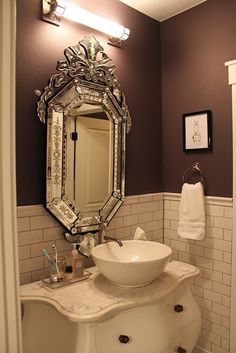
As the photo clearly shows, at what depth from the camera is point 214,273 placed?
1909 mm

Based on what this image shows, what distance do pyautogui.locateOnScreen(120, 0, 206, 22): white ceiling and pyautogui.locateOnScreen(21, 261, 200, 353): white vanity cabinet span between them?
1833 mm

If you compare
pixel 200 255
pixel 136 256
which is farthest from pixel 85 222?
pixel 200 255

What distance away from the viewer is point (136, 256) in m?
1.67

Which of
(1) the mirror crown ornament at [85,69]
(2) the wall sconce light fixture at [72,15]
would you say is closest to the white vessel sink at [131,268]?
(1) the mirror crown ornament at [85,69]

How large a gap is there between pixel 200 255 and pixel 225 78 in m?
1.23

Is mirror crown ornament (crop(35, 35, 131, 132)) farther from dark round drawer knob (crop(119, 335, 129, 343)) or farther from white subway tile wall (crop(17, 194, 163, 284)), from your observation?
dark round drawer knob (crop(119, 335, 129, 343))

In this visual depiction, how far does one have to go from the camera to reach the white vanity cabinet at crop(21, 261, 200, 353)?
1.16 m

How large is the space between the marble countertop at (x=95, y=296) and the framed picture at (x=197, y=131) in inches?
36.1

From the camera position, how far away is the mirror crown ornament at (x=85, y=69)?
1.51 m

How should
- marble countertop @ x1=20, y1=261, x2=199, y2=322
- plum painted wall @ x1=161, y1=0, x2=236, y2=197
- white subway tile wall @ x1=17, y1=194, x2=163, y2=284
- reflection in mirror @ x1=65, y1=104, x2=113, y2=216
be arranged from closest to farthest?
marble countertop @ x1=20, y1=261, x2=199, y2=322 < white subway tile wall @ x1=17, y1=194, x2=163, y2=284 < reflection in mirror @ x1=65, y1=104, x2=113, y2=216 < plum painted wall @ x1=161, y1=0, x2=236, y2=197

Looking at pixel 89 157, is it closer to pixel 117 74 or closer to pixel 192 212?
pixel 117 74

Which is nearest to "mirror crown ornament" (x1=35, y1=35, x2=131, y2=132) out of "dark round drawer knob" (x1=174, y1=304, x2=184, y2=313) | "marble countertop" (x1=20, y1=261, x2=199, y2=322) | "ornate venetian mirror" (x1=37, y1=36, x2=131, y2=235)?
"ornate venetian mirror" (x1=37, y1=36, x2=131, y2=235)

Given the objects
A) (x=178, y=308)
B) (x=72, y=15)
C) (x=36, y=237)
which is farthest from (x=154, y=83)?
(x=178, y=308)

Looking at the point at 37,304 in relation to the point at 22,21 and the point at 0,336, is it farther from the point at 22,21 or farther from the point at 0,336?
the point at 22,21
